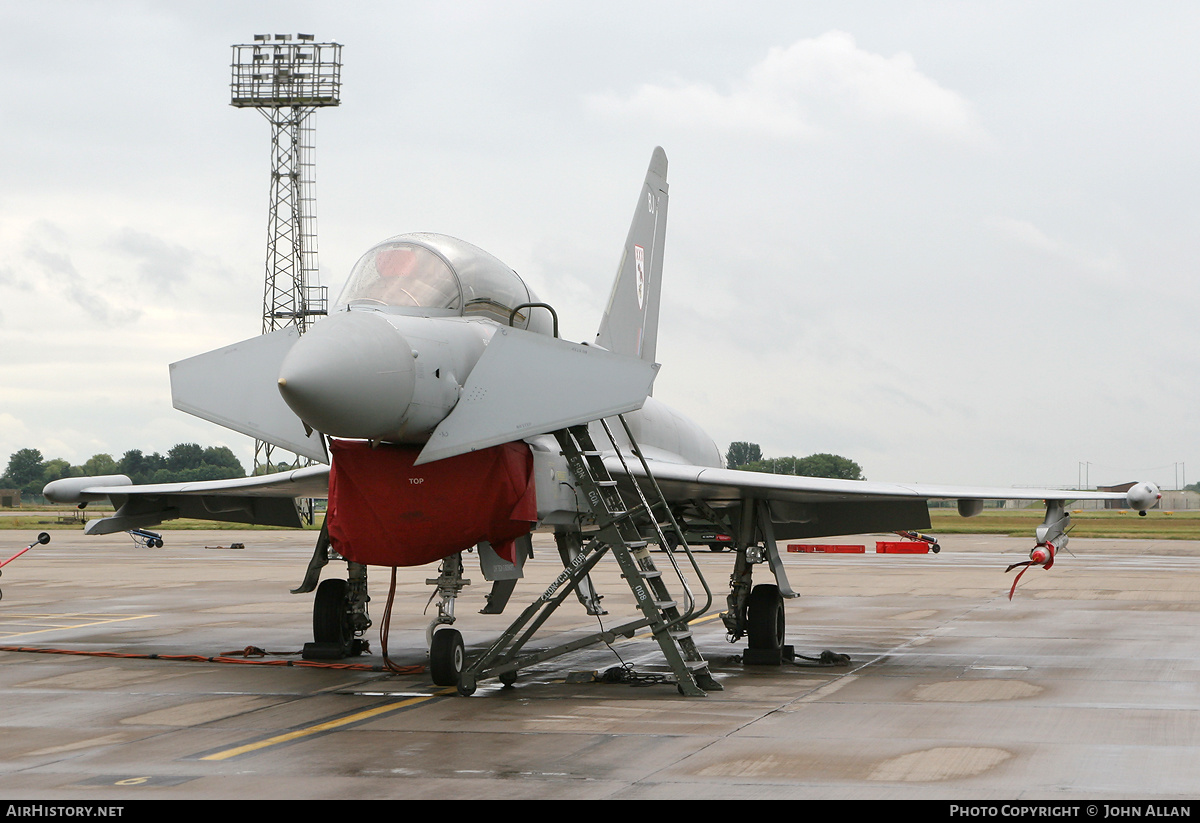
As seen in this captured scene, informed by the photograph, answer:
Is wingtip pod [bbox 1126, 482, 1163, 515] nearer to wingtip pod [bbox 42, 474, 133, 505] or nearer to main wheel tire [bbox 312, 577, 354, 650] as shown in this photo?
main wheel tire [bbox 312, 577, 354, 650]

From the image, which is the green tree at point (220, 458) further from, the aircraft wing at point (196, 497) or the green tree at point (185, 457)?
the aircraft wing at point (196, 497)

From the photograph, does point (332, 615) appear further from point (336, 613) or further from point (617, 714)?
point (617, 714)

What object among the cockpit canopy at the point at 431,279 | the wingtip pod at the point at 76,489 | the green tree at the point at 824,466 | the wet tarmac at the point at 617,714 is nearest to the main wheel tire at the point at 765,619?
the wet tarmac at the point at 617,714

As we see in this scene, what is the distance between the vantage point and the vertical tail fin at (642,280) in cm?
1371

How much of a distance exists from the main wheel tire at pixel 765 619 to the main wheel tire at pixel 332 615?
453 cm

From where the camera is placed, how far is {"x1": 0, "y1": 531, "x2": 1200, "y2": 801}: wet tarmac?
6.79m

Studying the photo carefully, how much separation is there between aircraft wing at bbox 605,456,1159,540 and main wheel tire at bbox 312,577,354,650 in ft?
11.6

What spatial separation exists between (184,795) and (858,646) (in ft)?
32.2

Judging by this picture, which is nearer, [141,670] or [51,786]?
[51,786]

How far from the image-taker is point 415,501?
9781mm

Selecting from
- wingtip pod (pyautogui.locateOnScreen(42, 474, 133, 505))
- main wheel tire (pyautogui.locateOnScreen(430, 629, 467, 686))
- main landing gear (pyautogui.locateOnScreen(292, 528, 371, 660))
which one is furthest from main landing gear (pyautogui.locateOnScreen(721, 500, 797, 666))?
wingtip pod (pyautogui.locateOnScreen(42, 474, 133, 505))
